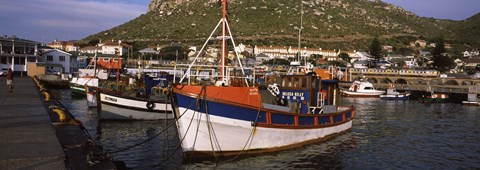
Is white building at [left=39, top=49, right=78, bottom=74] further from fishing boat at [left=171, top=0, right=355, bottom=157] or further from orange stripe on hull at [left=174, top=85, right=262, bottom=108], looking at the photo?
orange stripe on hull at [left=174, top=85, right=262, bottom=108]

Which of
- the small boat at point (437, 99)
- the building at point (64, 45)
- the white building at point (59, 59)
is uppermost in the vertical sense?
the building at point (64, 45)

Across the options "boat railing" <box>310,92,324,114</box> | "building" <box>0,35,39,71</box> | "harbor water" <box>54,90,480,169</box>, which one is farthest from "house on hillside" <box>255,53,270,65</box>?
"boat railing" <box>310,92,324,114</box>

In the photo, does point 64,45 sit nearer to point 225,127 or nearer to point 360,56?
point 360,56

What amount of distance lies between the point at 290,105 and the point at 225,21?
5.54 meters

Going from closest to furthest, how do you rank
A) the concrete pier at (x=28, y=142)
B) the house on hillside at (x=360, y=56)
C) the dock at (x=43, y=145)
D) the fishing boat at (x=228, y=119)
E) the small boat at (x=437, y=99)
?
1. the concrete pier at (x=28, y=142)
2. the dock at (x=43, y=145)
3. the fishing boat at (x=228, y=119)
4. the small boat at (x=437, y=99)
5. the house on hillside at (x=360, y=56)

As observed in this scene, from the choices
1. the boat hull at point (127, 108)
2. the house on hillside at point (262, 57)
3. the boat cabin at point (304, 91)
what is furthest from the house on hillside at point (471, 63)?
the boat hull at point (127, 108)

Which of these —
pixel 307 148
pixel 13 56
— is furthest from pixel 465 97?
pixel 13 56

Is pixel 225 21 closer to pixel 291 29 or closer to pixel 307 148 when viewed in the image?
pixel 307 148

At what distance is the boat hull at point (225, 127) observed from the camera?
657 inches

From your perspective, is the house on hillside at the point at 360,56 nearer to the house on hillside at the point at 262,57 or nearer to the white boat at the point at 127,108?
the house on hillside at the point at 262,57

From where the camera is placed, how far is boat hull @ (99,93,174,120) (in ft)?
94.4

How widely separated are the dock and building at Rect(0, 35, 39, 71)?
60.4 meters

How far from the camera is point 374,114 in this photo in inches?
1650

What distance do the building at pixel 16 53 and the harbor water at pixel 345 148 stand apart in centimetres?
4644
